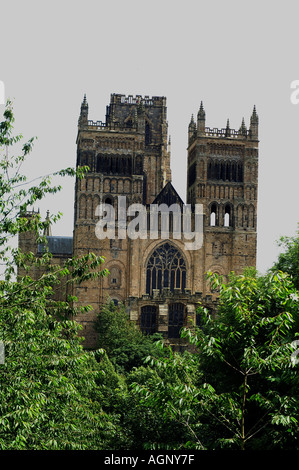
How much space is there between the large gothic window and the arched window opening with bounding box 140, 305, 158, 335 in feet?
11.2

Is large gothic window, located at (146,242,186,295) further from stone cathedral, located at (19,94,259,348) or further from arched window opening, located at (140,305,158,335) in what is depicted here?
arched window opening, located at (140,305,158,335)

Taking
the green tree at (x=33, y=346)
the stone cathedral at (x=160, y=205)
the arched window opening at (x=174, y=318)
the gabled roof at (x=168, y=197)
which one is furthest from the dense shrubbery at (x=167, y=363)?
the gabled roof at (x=168, y=197)

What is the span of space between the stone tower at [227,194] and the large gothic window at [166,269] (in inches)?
100.0

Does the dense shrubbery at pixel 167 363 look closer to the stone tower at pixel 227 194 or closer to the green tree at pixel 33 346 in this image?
the green tree at pixel 33 346

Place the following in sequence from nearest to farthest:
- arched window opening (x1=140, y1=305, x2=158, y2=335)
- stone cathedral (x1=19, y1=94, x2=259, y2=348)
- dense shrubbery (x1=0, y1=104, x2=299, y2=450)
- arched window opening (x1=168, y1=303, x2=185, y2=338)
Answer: dense shrubbery (x1=0, y1=104, x2=299, y2=450)
arched window opening (x1=168, y1=303, x2=185, y2=338)
arched window opening (x1=140, y1=305, x2=158, y2=335)
stone cathedral (x1=19, y1=94, x2=259, y2=348)

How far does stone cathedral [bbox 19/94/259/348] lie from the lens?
84062 millimetres

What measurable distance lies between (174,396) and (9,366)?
4.74 metres

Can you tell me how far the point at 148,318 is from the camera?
81.3 metres

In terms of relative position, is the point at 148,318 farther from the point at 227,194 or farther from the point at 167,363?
the point at 167,363

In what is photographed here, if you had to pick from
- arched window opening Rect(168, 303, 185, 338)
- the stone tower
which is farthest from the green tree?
the stone tower

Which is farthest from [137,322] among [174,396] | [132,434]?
[174,396]

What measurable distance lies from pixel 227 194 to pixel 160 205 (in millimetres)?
7226
